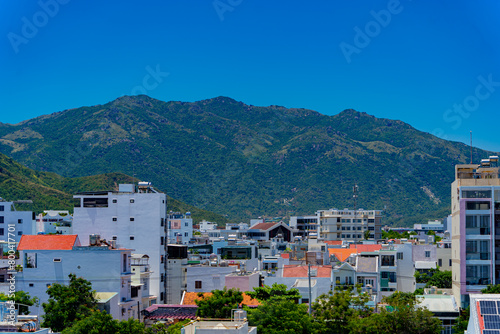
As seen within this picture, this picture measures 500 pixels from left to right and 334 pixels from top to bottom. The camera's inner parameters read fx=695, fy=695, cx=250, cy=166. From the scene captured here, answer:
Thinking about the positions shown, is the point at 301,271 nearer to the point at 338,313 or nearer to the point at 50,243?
the point at 338,313

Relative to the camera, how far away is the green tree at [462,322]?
1903 inches

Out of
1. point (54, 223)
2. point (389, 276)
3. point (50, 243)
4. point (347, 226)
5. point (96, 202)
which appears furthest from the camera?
point (347, 226)

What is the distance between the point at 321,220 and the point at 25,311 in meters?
108

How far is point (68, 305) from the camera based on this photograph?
44.8 meters

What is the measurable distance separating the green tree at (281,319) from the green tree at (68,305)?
1072cm

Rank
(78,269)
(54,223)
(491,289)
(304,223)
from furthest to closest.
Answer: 1. (304,223)
2. (54,223)
3. (78,269)
4. (491,289)

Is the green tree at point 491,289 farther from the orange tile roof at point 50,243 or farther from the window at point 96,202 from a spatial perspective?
the window at point 96,202

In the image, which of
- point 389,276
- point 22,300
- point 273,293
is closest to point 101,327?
point 22,300

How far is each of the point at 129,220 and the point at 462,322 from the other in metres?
37.4

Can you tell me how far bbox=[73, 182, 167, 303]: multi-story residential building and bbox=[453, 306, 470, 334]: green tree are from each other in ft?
104

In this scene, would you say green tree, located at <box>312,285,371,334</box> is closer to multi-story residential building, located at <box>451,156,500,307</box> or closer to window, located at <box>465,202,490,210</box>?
multi-story residential building, located at <box>451,156,500,307</box>

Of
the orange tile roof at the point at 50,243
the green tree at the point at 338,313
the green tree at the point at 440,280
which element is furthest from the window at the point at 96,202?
the green tree at the point at 440,280

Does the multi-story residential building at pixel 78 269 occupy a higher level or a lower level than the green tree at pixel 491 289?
higher

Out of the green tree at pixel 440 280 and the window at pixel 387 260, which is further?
the window at pixel 387 260
